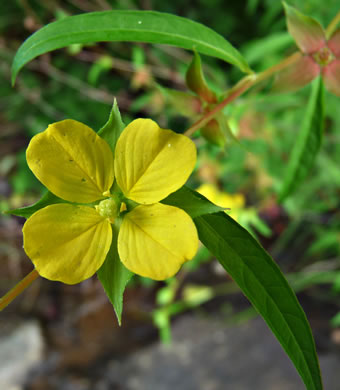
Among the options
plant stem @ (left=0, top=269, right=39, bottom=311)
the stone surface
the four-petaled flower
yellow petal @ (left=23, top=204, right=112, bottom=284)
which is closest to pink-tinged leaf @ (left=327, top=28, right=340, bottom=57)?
the four-petaled flower

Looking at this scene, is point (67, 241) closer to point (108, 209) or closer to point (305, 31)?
point (108, 209)

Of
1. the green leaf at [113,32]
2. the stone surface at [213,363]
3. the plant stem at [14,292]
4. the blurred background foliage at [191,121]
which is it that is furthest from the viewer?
the stone surface at [213,363]

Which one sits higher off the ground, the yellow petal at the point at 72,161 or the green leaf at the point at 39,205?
the yellow petal at the point at 72,161

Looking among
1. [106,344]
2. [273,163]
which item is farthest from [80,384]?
[273,163]

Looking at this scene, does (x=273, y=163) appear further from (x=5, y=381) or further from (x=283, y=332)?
(x=5, y=381)

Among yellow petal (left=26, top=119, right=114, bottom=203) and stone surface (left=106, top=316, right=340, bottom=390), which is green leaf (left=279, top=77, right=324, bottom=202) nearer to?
yellow petal (left=26, top=119, right=114, bottom=203)

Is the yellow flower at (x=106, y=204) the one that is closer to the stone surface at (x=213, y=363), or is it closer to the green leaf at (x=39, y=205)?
the green leaf at (x=39, y=205)

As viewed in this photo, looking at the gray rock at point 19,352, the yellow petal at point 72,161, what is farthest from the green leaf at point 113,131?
the gray rock at point 19,352
